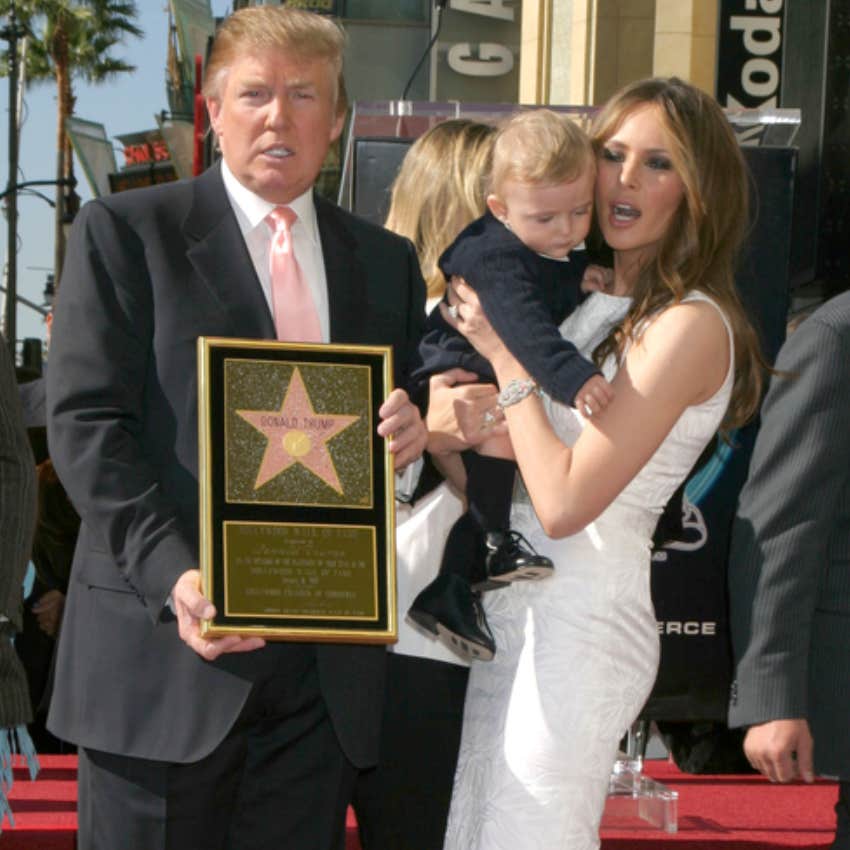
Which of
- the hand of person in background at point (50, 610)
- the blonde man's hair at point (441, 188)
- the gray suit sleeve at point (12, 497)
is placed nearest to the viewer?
the gray suit sleeve at point (12, 497)

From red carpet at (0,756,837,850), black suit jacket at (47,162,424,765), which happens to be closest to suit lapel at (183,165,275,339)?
black suit jacket at (47,162,424,765)

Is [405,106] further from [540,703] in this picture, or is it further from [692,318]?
[540,703]

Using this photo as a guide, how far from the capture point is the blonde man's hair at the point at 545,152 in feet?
11.8

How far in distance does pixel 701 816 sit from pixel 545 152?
3718 mm

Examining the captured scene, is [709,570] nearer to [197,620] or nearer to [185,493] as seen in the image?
[185,493]

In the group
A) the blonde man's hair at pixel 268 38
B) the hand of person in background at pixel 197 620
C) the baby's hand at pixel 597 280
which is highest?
the blonde man's hair at pixel 268 38

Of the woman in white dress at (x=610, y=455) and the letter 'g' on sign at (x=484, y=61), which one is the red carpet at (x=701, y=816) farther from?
the letter 'g' on sign at (x=484, y=61)

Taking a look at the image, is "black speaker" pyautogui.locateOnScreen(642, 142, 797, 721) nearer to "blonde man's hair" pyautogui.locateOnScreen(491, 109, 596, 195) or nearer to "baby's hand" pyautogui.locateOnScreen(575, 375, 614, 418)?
"blonde man's hair" pyautogui.locateOnScreen(491, 109, 596, 195)

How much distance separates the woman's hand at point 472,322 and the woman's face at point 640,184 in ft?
1.07

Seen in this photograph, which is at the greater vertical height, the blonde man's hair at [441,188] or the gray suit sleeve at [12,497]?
the blonde man's hair at [441,188]

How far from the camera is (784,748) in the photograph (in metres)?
3.50

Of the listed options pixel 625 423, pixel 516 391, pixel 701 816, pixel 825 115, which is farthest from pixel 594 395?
pixel 825 115

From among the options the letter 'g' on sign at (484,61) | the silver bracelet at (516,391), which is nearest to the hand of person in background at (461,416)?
the silver bracelet at (516,391)

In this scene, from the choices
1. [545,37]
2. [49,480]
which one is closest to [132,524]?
[49,480]
